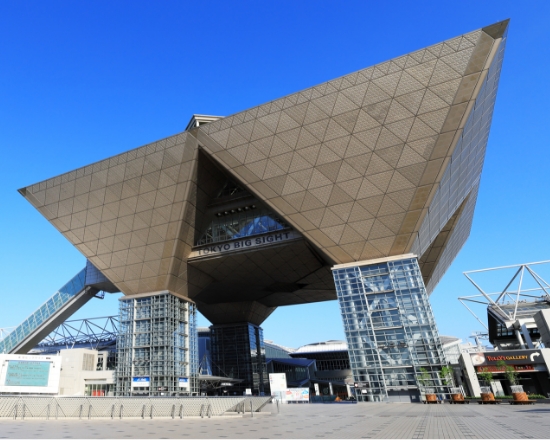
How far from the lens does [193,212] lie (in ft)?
133

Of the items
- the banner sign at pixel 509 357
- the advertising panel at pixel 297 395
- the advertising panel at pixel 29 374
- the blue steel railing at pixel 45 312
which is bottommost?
the advertising panel at pixel 297 395

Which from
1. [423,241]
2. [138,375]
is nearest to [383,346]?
[423,241]

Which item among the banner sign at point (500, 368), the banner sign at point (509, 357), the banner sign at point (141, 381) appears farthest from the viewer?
the banner sign at point (141, 381)

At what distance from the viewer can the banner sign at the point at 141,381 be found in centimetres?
3938

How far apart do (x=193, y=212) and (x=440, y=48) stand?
27745 mm

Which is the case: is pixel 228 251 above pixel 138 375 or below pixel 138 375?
above

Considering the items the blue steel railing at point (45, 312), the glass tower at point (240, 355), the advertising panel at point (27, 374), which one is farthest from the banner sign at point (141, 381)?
the glass tower at point (240, 355)

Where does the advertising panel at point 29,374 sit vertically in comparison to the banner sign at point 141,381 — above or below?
above

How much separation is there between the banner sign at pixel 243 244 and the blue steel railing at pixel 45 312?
2024 centimetres

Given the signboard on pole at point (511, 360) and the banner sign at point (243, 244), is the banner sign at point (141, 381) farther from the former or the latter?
the signboard on pole at point (511, 360)

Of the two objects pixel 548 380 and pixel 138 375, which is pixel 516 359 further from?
pixel 138 375

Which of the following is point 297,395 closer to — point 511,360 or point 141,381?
point 141,381

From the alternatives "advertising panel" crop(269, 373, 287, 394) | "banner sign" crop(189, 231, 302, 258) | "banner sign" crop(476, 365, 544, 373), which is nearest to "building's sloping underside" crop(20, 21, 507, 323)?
"banner sign" crop(189, 231, 302, 258)

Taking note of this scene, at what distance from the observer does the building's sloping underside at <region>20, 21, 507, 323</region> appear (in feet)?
96.4
